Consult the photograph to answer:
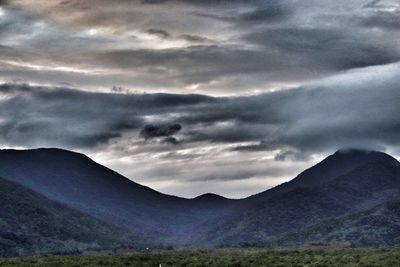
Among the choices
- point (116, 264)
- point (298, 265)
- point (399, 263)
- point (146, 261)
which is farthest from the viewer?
point (146, 261)

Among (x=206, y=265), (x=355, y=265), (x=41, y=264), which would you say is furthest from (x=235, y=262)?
(x=41, y=264)

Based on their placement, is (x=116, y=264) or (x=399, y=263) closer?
(x=399, y=263)

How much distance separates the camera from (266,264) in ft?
273

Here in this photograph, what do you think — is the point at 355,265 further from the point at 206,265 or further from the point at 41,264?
the point at 41,264

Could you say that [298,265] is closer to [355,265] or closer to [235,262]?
[355,265]

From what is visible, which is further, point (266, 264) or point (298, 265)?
point (266, 264)

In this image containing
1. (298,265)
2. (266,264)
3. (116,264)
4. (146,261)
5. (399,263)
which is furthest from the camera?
(146,261)

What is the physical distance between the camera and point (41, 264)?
309 feet

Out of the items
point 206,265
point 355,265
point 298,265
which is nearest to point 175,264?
point 206,265

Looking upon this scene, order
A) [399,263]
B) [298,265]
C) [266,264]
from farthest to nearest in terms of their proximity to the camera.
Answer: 1. [266,264]
2. [298,265]
3. [399,263]

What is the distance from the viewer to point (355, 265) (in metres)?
74.0

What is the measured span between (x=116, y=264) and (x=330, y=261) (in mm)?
28582

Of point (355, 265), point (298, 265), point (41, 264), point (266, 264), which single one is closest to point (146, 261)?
point (41, 264)

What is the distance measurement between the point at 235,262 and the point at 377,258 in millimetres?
18720
